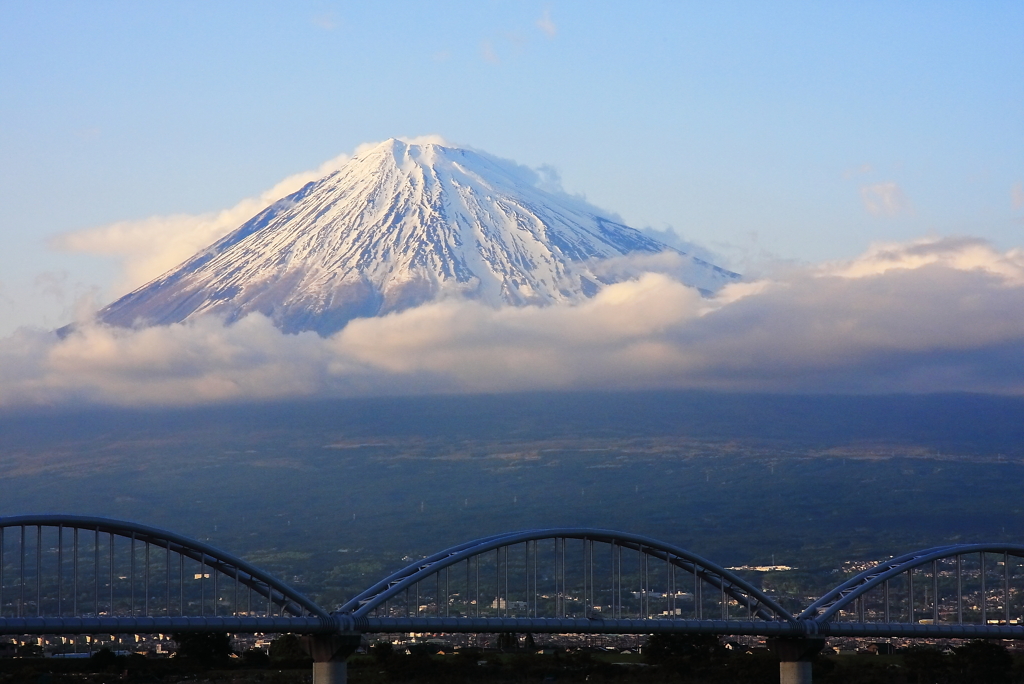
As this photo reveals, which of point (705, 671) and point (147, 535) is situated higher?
point (147, 535)

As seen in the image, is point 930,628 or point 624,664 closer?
point 930,628

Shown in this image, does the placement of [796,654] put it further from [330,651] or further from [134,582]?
[134,582]

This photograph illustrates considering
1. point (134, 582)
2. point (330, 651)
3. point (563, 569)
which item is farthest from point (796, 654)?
point (134, 582)

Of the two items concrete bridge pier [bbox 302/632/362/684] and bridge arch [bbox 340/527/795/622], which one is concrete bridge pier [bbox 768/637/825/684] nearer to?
bridge arch [bbox 340/527/795/622]

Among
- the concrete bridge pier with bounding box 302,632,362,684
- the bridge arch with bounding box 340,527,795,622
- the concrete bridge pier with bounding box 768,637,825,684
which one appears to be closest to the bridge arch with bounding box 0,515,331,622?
the concrete bridge pier with bounding box 302,632,362,684

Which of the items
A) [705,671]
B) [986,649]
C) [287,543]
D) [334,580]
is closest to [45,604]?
[334,580]

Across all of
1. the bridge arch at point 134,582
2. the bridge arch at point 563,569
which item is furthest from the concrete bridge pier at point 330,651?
the bridge arch at point 134,582

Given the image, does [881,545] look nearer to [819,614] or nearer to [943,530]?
[943,530]
